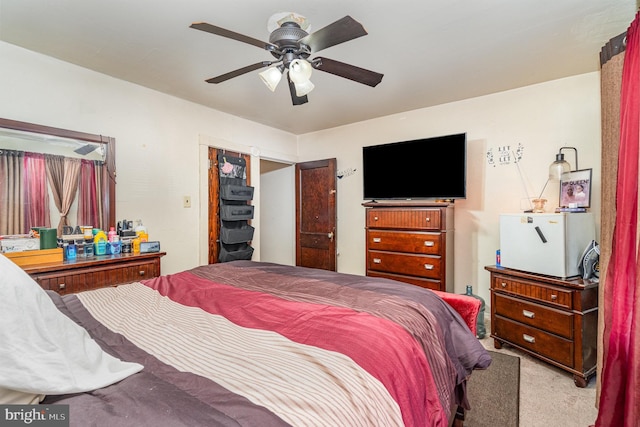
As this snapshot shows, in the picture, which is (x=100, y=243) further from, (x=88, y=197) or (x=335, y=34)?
(x=335, y=34)

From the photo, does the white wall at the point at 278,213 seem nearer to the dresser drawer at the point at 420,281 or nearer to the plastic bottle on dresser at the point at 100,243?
the dresser drawer at the point at 420,281

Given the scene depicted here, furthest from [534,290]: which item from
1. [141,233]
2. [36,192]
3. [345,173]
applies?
[36,192]

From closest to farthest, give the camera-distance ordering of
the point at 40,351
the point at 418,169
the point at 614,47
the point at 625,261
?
1. the point at 40,351
2. the point at 625,261
3. the point at 614,47
4. the point at 418,169

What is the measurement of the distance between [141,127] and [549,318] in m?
3.84

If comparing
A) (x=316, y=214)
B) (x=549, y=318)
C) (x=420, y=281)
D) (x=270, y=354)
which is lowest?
A: (x=549, y=318)

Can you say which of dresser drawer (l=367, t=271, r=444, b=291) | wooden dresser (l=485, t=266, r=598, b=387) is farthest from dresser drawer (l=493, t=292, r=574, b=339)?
dresser drawer (l=367, t=271, r=444, b=291)

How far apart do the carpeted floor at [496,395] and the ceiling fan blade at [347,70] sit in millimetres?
2098

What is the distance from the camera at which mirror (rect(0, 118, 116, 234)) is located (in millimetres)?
2170

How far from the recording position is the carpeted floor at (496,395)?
1.75 metres

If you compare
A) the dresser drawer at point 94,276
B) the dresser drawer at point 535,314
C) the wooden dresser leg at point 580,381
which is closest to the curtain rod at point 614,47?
the dresser drawer at point 535,314

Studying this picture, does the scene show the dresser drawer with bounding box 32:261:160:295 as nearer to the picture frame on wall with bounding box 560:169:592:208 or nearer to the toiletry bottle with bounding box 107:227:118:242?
the toiletry bottle with bounding box 107:227:118:242

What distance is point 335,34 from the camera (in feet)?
4.86

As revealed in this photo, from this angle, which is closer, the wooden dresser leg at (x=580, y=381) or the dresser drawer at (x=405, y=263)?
the wooden dresser leg at (x=580, y=381)

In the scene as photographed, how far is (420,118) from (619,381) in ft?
9.66
